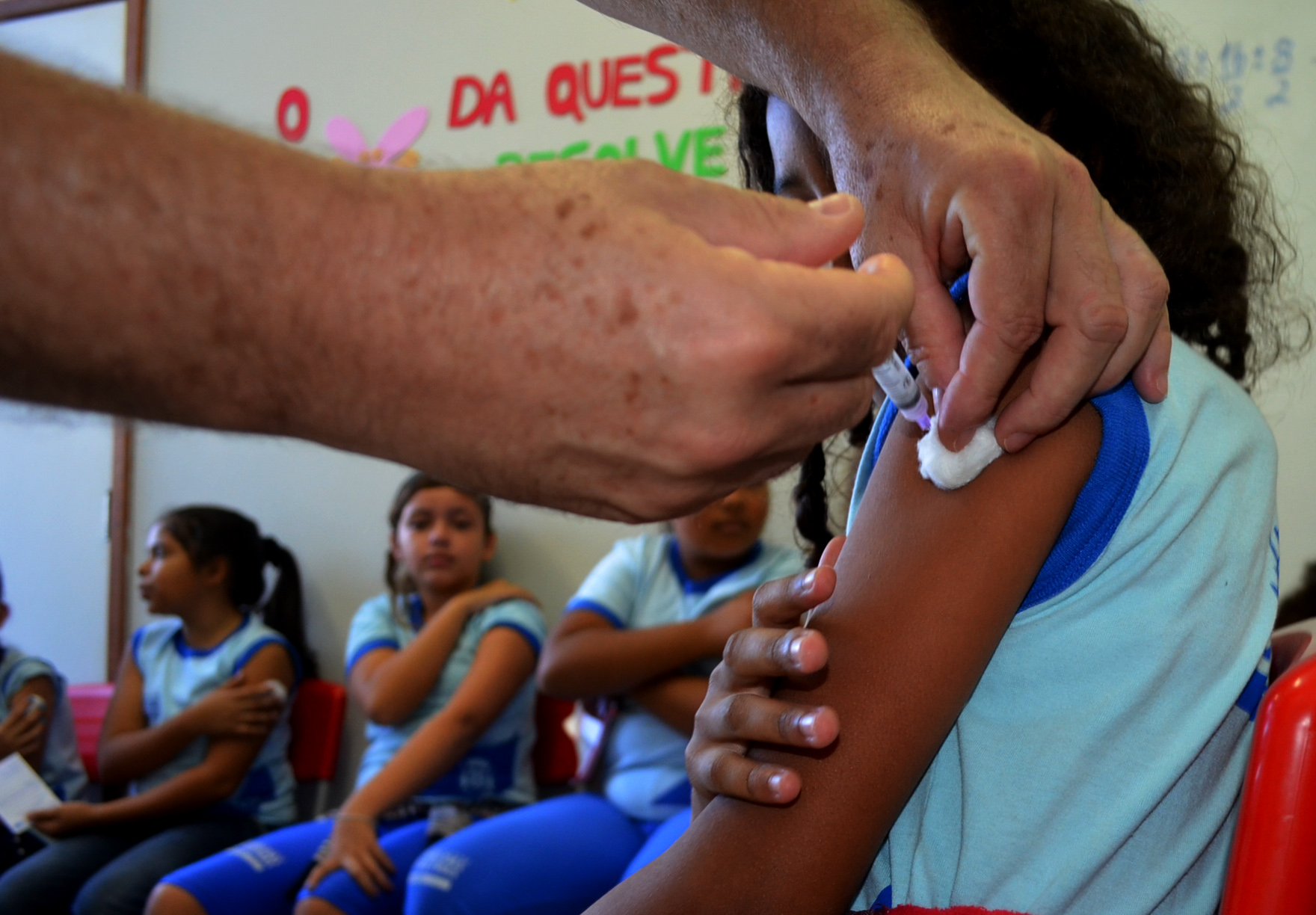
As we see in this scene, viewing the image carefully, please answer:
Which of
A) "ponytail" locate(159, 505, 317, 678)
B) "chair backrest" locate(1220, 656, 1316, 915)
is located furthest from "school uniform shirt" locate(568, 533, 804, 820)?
"chair backrest" locate(1220, 656, 1316, 915)

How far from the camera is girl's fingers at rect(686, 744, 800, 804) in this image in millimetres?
636

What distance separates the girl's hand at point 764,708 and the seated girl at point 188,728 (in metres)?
1.85

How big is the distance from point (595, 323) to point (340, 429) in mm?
108

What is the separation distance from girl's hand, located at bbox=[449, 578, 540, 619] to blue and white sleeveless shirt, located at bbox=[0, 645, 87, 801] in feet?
3.42

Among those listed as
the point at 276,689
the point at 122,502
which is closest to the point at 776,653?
the point at 276,689

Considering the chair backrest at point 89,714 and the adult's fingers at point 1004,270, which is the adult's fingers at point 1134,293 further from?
the chair backrest at point 89,714

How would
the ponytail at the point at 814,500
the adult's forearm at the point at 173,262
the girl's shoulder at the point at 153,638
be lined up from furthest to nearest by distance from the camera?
1. the girl's shoulder at the point at 153,638
2. the ponytail at the point at 814,500
3. the adult's forearm at the point at 173,262

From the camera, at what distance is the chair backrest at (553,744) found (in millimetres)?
2271

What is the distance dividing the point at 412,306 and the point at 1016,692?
1.60 ft

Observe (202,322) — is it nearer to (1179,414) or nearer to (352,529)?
(1179,414)

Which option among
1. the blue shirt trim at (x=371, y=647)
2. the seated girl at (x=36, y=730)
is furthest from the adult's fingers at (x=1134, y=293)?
the seated girl at (x=36, y=730)

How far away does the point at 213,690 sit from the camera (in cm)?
244

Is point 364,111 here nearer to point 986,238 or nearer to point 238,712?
point 238,712

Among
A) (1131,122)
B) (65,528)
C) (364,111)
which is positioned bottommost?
(65,528)
